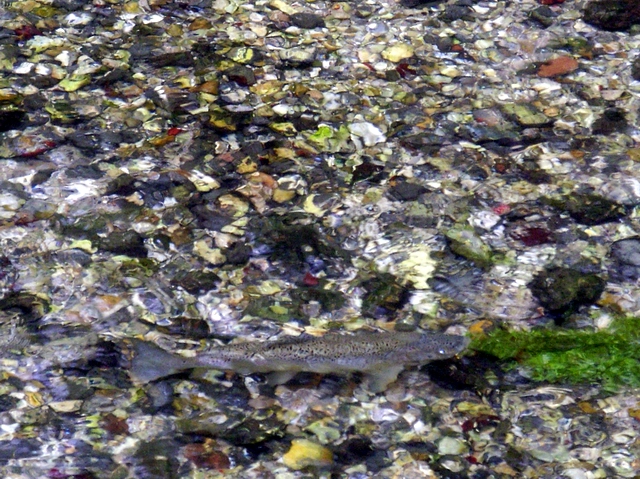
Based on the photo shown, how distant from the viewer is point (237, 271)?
5730mm

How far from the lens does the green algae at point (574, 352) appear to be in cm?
513

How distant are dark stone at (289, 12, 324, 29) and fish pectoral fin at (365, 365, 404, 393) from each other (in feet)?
13.9

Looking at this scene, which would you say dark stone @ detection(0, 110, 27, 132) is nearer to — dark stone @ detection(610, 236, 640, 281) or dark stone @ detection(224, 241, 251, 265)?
dark stone @ detection(224, 241, 251, 265)

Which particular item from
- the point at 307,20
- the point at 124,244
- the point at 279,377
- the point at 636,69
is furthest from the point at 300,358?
the point at 636,69

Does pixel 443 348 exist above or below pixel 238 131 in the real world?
below

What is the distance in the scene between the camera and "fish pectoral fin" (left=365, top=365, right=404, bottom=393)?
5.02 meters

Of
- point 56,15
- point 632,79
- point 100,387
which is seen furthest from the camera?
point 56,15

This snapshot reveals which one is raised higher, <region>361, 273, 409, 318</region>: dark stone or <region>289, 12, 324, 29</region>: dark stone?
<region>289, 12, 324, 29</region>: dark stone

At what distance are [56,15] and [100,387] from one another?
4604mm

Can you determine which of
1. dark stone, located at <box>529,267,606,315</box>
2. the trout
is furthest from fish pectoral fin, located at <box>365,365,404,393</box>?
dark stone, located at <box>529,267,606,315</box>

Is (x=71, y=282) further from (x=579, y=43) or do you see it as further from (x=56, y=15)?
(x=579, y=43)

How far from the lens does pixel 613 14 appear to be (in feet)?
26.5

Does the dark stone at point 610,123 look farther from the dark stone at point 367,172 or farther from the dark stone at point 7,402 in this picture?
the dark stone at point 7,402

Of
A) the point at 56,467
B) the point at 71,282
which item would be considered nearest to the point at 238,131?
the point at 71,282
